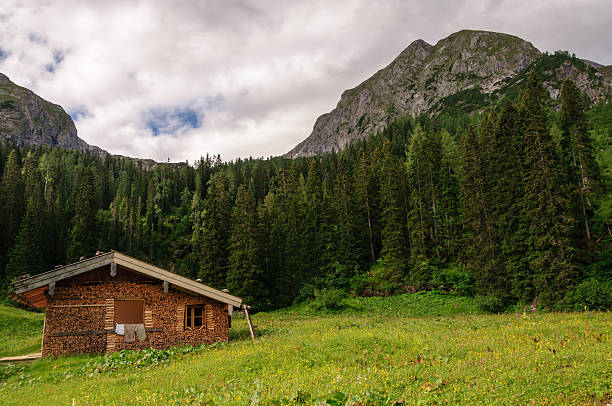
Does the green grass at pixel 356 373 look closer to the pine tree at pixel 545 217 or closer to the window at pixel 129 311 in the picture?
the window at pixel 129 311

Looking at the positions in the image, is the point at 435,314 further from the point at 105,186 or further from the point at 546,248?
the point at 105,186

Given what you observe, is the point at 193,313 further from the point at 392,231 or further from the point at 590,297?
the point at 392,231

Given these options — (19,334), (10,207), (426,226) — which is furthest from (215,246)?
(10,207)

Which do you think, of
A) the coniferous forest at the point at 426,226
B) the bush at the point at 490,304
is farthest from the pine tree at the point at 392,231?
the bush at the point at 490,304

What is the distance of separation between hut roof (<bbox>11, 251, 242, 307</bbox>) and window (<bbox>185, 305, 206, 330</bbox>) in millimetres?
1132

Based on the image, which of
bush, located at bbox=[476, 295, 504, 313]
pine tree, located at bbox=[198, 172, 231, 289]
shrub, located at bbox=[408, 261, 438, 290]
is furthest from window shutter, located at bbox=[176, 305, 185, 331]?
pine tree, located at bbox=[198, 172, 231, 289]

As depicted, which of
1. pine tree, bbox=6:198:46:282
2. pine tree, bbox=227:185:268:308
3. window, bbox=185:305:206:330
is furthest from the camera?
pine tree, bbox=6:198:46:282

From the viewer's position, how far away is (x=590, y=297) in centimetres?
2797

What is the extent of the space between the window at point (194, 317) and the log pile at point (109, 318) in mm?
241

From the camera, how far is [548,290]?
31688 mm

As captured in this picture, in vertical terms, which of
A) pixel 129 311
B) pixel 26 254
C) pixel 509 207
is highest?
pixel 26 254

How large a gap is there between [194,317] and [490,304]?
94.7 feet

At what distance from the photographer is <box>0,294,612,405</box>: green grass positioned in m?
8.34

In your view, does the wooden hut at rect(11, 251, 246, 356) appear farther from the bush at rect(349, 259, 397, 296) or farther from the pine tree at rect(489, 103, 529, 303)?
the bush at rect(349, 259, 397, 296)
